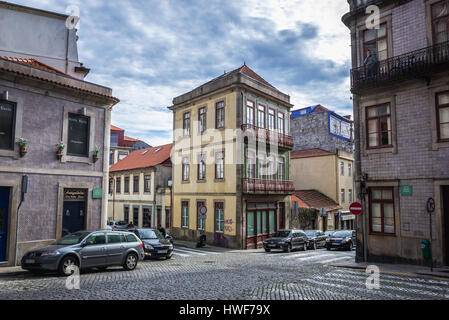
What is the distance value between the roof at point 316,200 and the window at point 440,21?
1997 cm

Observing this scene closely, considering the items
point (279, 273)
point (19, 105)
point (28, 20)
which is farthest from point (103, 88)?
point (279, 273)

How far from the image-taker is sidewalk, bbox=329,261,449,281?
12.7 metres

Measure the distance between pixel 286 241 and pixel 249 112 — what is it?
379 inches

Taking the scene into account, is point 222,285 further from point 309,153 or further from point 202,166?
point 309,153

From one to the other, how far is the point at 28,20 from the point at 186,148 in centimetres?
1393

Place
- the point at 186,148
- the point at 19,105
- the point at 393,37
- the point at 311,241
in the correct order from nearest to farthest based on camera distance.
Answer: the point at 19,105 < the point at 393,37 < the point at 311,241 < the point at 186,148

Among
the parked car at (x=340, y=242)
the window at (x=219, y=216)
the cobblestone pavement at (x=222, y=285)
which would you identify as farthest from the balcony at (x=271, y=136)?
the cobblestone pavement at (x=222, y=285)

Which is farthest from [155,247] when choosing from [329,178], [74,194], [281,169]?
[329,178]

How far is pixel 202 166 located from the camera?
2711 centimetres

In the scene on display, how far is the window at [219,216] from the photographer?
81.8ft

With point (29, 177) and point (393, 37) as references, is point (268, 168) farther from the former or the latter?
point (29, 177)

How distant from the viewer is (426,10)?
48.8 ft

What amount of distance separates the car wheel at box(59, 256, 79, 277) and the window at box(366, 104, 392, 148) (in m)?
13.5
